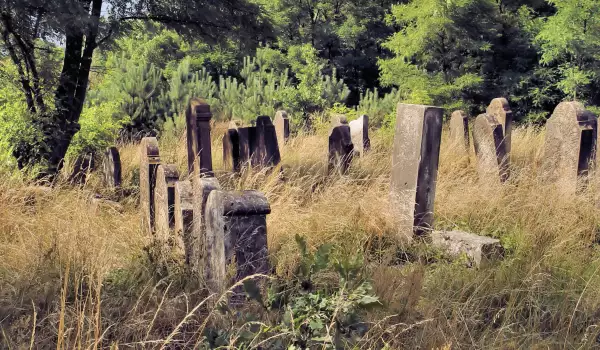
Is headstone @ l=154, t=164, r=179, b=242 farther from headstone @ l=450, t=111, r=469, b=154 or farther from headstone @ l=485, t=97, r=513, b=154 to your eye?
headstone @ l=485, t=97, r=513, b=154

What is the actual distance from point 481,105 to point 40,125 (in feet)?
47.5

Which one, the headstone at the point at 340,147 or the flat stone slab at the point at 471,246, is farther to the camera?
the headstone at the point at 340,147

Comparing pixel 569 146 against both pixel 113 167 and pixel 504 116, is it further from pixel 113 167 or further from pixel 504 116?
pixel 113 167

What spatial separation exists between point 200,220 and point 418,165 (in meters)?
2.33

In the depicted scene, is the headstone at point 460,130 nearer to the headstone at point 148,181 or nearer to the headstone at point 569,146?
the headstone at point 569,146

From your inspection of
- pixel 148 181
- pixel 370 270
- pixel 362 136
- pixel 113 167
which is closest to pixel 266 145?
pixel 113 167

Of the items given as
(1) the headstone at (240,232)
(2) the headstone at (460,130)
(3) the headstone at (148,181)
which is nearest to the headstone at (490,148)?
(2) the headstone at (460,130)

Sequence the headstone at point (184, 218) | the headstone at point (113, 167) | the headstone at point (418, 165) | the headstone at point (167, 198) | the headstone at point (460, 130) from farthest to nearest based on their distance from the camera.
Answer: the headstone at point (460, 130)
the headstone at point (113, 167)
the headstone at point (418, 165)
the headstone at point (167, 198)
the headstone at point (184, 218)

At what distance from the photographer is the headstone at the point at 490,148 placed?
691 cm

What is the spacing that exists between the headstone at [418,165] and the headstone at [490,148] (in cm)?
188

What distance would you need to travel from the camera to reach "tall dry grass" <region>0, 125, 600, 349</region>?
3150mm

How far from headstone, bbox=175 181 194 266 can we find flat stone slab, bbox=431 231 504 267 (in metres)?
2.19

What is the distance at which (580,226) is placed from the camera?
209 inches

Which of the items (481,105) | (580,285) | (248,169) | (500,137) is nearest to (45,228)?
(248,169)
